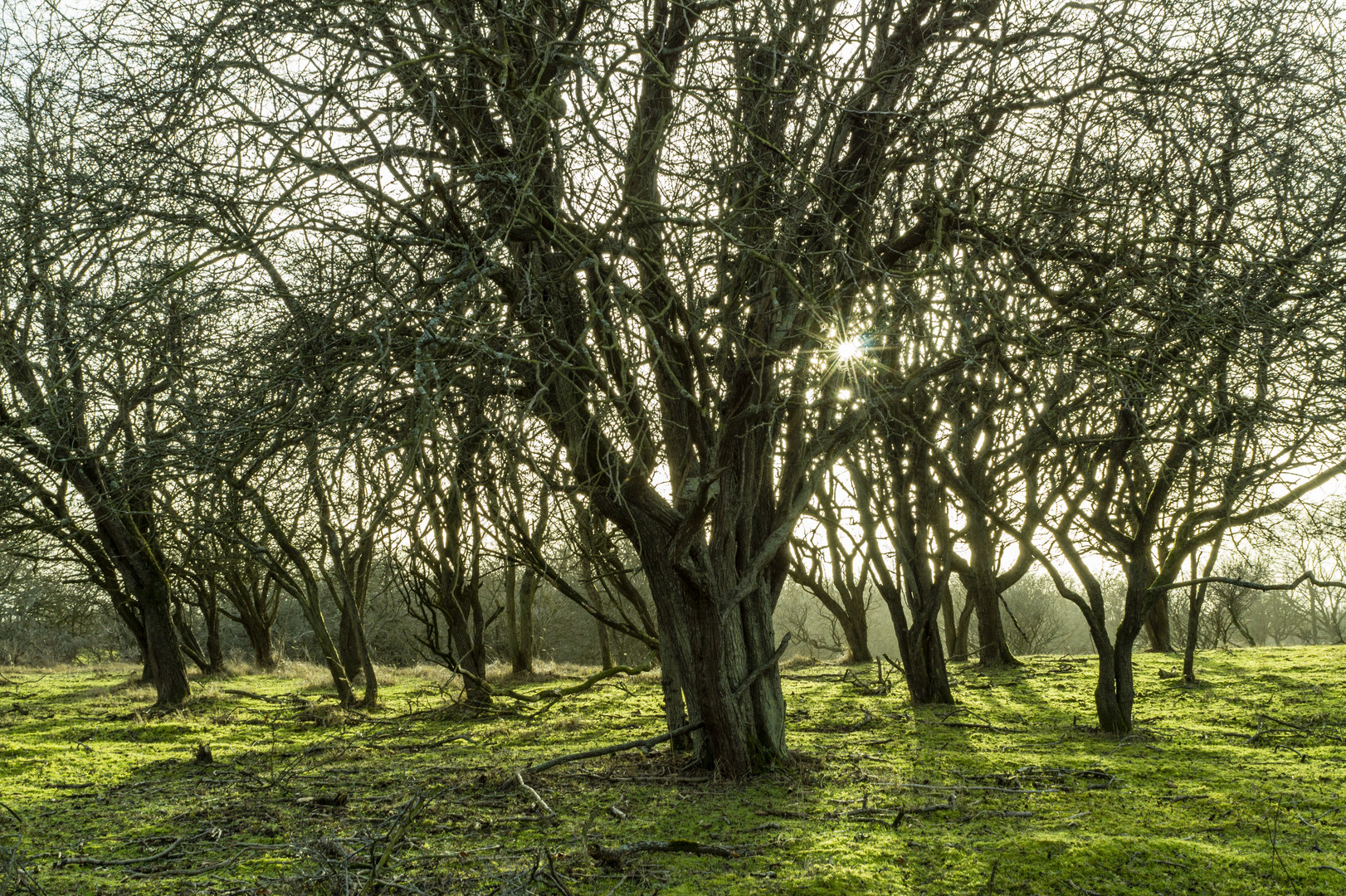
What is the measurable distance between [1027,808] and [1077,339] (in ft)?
9.56

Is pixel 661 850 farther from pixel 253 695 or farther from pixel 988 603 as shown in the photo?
pixel 988 603

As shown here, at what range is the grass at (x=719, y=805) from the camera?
3.15m

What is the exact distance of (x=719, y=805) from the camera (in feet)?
14.3

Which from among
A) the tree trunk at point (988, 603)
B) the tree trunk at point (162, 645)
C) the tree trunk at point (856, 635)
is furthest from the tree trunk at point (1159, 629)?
the tree trunk at point (162, 645)

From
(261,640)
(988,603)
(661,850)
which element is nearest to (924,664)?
(988,603)

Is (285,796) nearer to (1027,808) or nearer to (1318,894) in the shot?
(1027,808)

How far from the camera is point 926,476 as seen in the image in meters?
8.02

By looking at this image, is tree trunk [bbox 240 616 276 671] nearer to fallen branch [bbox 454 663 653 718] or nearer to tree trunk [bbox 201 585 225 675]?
tree trunk [bbox 201 585 225 675]

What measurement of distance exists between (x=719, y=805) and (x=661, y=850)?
0.85 m

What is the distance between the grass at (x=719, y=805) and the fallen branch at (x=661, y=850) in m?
0.03

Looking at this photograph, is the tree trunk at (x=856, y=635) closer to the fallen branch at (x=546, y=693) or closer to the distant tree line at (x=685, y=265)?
the fallen branch at (x=546, y=693)

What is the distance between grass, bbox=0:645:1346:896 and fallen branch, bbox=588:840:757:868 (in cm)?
3

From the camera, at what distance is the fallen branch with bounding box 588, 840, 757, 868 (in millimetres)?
3383

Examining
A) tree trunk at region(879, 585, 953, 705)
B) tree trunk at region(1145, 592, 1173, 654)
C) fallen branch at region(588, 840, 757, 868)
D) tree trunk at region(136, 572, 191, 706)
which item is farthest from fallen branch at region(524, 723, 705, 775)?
tree trunk at region(1145, 592, 1173, 654)
